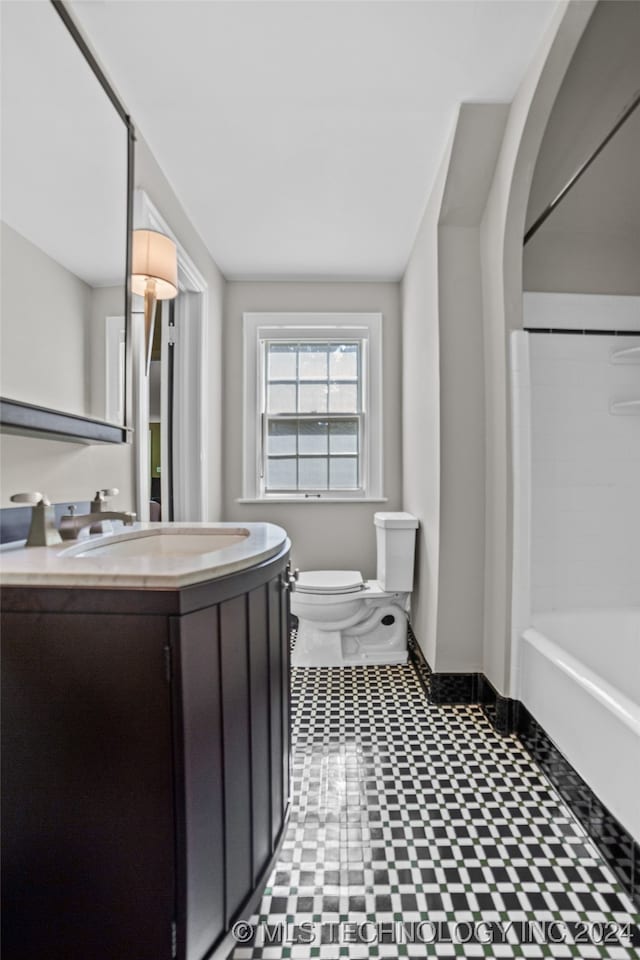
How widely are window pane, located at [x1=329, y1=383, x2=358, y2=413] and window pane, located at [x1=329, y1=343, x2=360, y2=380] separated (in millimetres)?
64

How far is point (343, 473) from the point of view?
336cm

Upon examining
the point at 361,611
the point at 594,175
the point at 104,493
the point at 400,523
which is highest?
the point at 594,175

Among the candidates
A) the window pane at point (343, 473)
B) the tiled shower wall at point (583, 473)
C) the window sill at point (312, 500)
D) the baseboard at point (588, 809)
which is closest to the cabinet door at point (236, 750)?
the baseboard at point (588, 809)

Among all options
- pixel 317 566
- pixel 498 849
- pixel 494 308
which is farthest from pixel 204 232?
pixel 498 849

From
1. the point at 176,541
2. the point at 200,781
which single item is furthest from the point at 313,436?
the point at 200,781

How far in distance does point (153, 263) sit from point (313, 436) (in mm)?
1744

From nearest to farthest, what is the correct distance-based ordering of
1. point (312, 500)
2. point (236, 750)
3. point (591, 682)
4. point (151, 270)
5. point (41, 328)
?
point (236, 750)
point (41, 328)
point (591, 682)
point (151, 270)
point (312, 500)

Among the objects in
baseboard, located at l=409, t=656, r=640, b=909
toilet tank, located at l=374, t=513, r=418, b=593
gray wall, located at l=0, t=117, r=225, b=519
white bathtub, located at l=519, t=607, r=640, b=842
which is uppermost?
gray wall, located at l=0, t=117, r=225, b=519

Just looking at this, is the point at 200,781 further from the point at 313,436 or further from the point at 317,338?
the point at 317,338

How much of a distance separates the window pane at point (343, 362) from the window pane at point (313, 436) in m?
0.35

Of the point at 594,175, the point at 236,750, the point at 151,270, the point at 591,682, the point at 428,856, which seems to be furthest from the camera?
the point at 594,175

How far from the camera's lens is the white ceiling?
142cm

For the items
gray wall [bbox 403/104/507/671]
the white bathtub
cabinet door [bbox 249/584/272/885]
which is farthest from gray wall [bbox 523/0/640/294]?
cabinet door [bbox 249/584/272/885]

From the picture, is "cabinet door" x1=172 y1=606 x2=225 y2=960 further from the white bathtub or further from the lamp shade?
the lamp shade
